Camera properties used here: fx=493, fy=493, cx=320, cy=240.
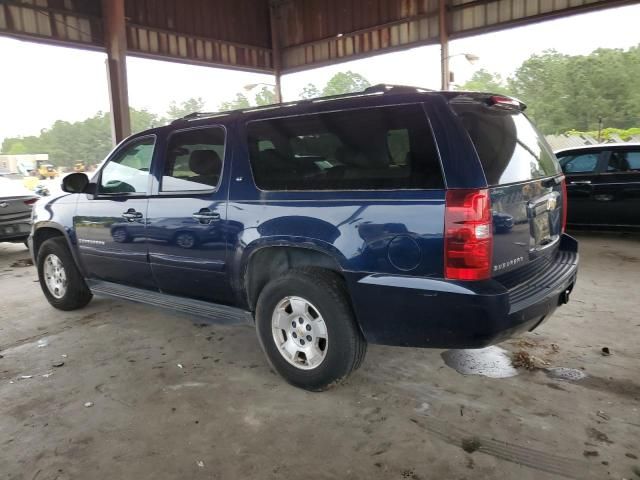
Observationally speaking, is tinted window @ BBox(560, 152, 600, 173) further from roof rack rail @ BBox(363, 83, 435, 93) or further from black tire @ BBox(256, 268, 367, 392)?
black tire @ BBox(256, 268, 367, 392)

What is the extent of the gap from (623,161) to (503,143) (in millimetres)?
5752

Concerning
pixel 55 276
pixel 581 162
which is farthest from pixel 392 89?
pixel 581 162

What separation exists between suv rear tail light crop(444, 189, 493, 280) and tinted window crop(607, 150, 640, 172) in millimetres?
6171

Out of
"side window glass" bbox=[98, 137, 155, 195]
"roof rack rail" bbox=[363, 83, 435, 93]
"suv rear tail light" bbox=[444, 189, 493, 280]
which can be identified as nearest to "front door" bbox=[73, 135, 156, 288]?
"side window glass" bbox=[98, 137, 155, 195]

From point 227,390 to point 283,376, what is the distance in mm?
385

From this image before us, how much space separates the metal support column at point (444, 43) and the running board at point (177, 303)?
36.0 feet

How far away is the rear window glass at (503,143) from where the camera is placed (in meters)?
2.67

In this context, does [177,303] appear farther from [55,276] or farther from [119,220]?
[55,276]

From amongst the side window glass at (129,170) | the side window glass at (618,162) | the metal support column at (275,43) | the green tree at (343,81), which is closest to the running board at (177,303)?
the side window glass at (129,170)

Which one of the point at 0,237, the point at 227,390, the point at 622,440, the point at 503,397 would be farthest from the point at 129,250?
the point at 0,237

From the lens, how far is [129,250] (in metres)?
4.13

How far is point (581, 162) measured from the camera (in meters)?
7.86

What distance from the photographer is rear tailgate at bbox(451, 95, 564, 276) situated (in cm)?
262

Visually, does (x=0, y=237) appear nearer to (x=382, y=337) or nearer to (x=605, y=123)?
(x=382, y=337)
